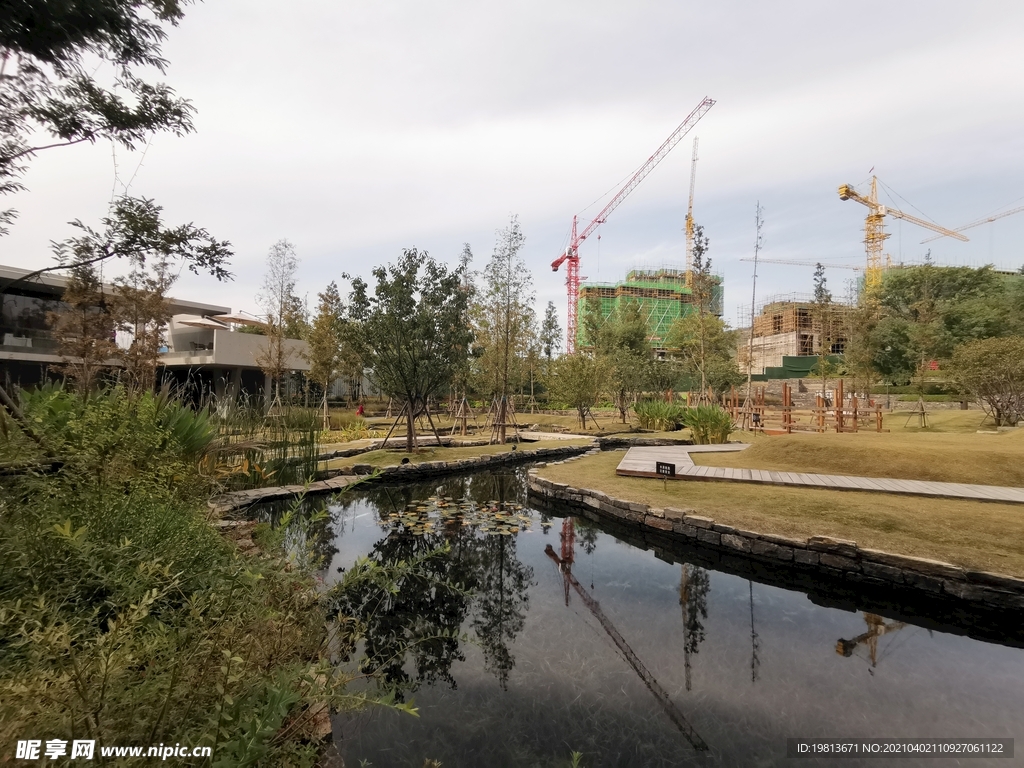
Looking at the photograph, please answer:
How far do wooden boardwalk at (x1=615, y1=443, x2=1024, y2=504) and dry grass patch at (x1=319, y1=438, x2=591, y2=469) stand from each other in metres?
4.16

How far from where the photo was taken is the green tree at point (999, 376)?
14.7 metres

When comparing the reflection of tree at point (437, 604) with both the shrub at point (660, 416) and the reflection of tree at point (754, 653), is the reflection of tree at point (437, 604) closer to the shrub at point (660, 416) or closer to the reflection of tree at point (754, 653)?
the reflection of tree at point (754, 653)

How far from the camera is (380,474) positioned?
186 inches

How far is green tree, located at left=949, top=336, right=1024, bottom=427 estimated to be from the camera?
14.7 meters

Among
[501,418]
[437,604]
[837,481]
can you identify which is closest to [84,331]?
[501,418]

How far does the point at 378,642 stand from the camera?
3.76 metres

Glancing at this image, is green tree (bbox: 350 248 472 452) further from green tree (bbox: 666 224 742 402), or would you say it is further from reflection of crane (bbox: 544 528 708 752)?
green tree (bbox: 666 224 742 402)

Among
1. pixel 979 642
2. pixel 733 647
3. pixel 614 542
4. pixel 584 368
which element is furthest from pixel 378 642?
pixel 584 368

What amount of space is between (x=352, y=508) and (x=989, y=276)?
158 ft

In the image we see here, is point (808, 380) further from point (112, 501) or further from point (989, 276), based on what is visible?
point (112, 501)

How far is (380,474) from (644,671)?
2832 millimetres

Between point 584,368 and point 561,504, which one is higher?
point 584,368

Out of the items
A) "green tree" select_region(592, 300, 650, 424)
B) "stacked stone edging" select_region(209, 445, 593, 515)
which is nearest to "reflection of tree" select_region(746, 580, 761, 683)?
"stacked stone edging" select_region(209, 445, 593, 515)

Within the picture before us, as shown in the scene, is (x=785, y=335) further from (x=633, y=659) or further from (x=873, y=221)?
(x=633, y=659)
